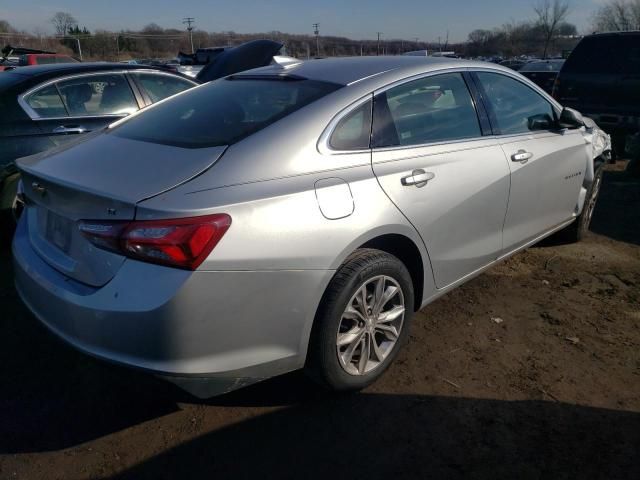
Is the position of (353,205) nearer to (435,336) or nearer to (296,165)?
(296,165)

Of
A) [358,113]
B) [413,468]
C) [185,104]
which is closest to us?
[413,468]

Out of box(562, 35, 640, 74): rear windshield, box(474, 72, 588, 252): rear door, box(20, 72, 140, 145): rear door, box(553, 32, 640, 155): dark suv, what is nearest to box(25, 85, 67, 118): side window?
box(20, 72, 140, 145): rear door

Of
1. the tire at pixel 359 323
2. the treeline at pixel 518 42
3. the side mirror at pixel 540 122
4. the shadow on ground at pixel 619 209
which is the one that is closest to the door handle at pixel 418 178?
the tire at pixel 359 323

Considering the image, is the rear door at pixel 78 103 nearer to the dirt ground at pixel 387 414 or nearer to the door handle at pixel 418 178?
the dirt ground at pixel 387 414

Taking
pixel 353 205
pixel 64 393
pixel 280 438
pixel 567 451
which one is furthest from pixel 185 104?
pixel 567 451

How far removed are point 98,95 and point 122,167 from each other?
3197 millimetres

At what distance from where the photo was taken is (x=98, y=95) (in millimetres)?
5113

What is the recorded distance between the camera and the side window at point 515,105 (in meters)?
3.60

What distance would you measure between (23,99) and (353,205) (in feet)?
11.2

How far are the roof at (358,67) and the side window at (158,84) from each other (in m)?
2.39

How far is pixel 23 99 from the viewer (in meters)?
4.49

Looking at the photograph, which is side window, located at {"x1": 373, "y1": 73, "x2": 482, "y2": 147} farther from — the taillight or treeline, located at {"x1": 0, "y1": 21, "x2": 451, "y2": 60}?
treeline, located at {"x1": 0, "y1": 21, "x2": 451, "y2": 60}

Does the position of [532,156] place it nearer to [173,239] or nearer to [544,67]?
[173,239]

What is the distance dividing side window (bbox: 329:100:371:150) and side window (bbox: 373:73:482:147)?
0.05m
